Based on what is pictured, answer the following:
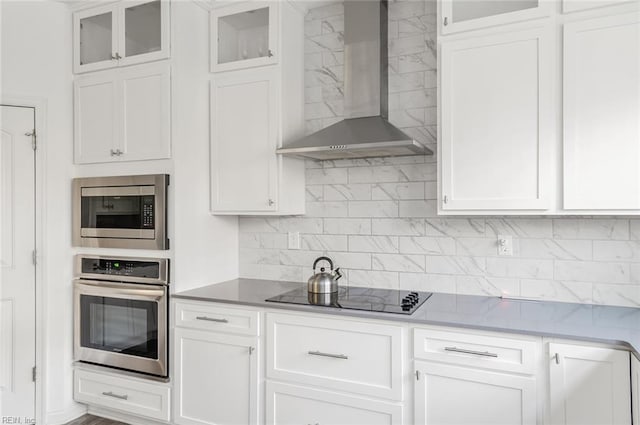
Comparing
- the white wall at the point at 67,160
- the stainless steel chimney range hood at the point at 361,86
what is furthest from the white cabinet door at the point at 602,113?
the white wall at the point at 67,160

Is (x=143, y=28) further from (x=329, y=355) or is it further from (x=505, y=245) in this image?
(x=505, y=245)

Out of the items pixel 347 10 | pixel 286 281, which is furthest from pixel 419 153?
pixel 286 281

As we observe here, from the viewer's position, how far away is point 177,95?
2723 mm

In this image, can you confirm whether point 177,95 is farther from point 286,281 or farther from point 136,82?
point 286,281

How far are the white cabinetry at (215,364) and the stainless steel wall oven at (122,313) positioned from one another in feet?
0.44

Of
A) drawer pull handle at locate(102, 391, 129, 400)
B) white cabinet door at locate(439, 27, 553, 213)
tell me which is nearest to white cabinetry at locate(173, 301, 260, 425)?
drawer pull handle at locate(102, 391, 129, 400)

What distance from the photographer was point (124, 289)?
111 inches

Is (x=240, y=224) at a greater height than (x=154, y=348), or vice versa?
(x=240, y=224)

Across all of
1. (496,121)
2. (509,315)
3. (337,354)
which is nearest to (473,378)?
(509,315)

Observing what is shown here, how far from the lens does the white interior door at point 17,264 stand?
2773mm

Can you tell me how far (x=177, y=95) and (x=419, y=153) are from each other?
146cm

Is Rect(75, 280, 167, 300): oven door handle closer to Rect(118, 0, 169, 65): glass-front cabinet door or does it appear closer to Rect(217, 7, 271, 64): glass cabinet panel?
Rect(118, 0, 169, 65): glass-front cabinet door

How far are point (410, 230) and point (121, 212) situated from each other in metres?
1.77

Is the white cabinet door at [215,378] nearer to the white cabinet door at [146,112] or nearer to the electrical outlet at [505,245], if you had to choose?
the white cabinet door at [146,112]
